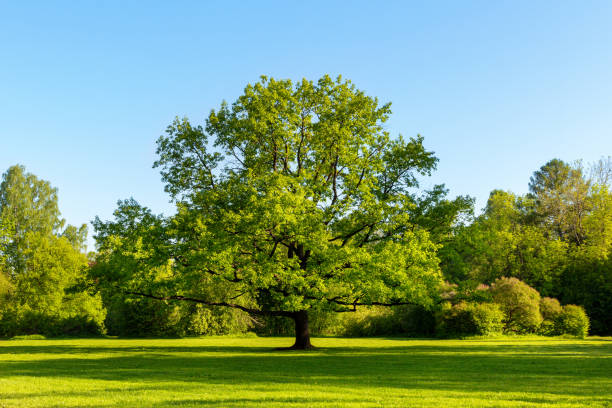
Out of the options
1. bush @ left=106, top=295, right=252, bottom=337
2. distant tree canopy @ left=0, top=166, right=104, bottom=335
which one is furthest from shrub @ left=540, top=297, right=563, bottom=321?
distant tree canopy @ left=0, top=166, right=104, bottom=335

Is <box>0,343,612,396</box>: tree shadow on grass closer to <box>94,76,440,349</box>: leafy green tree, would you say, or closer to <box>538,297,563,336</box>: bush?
<box>94,76,440,349</box>: leafy green tree

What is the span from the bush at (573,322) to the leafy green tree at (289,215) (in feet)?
69.5

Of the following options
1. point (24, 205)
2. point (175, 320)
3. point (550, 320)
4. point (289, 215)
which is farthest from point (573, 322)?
point (24, 205)

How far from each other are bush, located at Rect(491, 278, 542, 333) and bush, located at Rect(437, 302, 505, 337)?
3.05 feet

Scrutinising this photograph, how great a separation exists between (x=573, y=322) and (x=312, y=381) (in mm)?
34536

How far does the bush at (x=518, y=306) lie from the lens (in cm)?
4003

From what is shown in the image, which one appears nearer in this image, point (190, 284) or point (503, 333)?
point (190, 284)

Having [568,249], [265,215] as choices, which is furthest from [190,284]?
[568,249]

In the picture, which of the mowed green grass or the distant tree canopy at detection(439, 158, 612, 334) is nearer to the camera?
the mowed green grass

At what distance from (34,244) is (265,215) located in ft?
125

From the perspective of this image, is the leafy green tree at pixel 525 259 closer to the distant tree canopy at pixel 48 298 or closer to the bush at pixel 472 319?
the bush at pixel 472 319

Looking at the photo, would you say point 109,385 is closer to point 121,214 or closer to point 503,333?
point 121,214

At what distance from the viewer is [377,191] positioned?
2866 centimetres

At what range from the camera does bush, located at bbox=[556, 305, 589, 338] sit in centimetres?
4066
